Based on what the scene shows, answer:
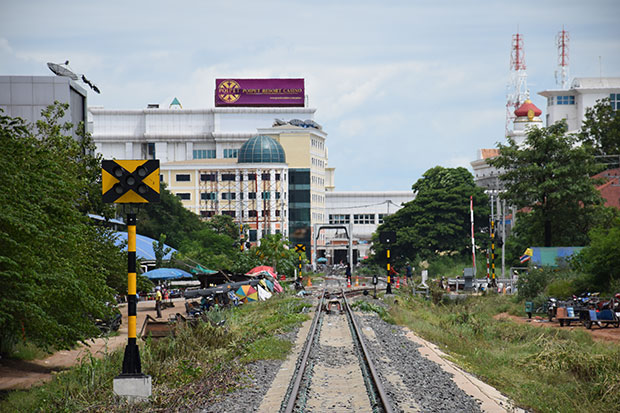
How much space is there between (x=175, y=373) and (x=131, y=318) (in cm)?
240

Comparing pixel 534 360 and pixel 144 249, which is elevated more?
pixel 144 249

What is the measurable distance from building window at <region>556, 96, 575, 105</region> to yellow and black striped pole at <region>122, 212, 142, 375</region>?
131m

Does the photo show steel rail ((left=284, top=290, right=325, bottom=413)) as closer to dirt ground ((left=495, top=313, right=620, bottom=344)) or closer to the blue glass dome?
dirt ground ((left=495, top=313, right=620, bottom=344))

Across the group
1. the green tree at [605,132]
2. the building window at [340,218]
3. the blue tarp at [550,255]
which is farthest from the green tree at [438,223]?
the building window at [340,218]

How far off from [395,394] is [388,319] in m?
15.8

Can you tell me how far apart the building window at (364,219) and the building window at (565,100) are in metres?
38.6

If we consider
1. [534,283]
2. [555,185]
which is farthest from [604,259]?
[555,185]

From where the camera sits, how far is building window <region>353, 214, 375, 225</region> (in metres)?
150

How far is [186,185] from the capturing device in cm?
13212

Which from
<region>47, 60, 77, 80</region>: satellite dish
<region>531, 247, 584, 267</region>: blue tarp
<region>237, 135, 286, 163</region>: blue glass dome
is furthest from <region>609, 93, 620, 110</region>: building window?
<region>47, 60, 77, 80</region>: satellite dish

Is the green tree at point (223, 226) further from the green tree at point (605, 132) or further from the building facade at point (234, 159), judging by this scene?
the green tree at point (605, 132)

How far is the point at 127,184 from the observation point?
45.9ft

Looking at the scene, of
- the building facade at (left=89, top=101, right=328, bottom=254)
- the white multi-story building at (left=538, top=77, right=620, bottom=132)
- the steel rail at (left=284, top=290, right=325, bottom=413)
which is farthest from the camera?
the white multi-story building at (left=538, top=77, right=620, bottom=132)

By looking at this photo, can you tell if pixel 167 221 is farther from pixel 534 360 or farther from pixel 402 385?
pixel 402 385
